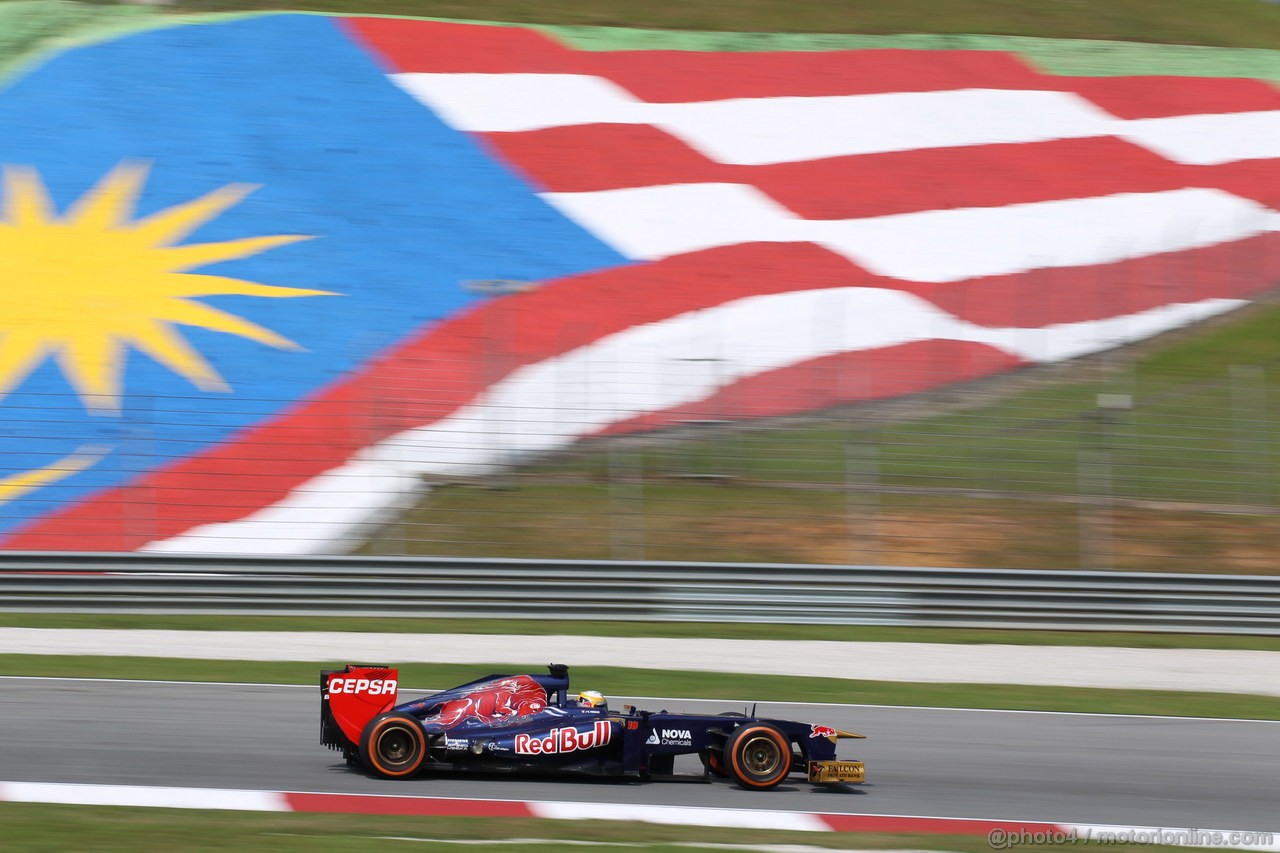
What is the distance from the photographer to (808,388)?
15648 mm

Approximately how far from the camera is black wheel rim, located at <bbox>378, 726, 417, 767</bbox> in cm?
742

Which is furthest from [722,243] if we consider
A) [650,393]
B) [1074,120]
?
[1074,120]

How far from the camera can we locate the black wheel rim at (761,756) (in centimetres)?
752

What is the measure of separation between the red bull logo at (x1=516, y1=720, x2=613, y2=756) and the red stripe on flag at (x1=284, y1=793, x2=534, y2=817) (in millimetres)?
348

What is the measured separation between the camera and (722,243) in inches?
865

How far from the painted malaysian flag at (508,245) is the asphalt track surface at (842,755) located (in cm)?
537

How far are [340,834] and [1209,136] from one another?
987 inches

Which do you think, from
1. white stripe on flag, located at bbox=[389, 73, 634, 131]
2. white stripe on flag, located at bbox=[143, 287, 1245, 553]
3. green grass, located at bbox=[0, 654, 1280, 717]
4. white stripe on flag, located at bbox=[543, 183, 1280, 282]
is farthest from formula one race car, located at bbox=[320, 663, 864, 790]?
white stripe on flag, located at bbox=[389, 73, 634, 131]

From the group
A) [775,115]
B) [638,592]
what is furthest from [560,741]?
[775,115]

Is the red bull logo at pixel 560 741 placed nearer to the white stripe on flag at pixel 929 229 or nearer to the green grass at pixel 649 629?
the green grass at pixel 649 629

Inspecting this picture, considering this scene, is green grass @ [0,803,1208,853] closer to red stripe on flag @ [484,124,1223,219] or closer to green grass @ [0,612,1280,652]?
green grass @ [0,612,1280,652]

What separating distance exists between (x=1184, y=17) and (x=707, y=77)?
1268 centimetres

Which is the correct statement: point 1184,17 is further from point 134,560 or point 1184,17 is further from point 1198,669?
point 134,560

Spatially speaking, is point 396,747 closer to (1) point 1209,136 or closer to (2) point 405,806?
(2) point 405,806
